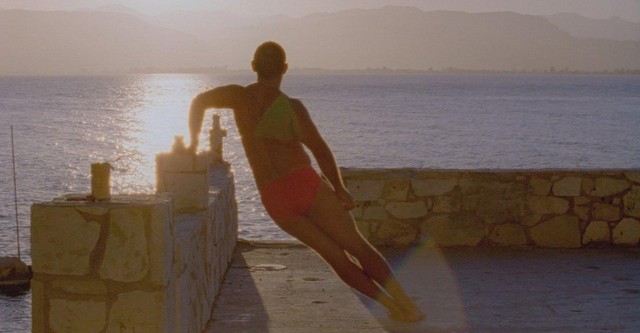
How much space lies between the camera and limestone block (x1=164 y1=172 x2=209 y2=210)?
6.63m

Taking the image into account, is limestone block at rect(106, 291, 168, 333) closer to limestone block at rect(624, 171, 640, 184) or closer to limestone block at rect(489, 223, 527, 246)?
limestone block at rect(489, 223, 527, 246)

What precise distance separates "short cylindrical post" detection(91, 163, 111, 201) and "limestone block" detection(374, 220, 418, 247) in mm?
5785

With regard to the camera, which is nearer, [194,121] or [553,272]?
[194,121]

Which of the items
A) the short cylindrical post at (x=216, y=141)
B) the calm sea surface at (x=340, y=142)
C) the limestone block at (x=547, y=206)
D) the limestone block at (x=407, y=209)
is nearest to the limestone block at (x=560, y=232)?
the limestone block at (x=547, y=206)

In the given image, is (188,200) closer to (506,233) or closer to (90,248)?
(90,248)

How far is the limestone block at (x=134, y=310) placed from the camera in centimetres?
452

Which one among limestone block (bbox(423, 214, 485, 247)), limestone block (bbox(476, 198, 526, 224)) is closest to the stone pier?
limestone block (bbox(423, 214, 485, 247))

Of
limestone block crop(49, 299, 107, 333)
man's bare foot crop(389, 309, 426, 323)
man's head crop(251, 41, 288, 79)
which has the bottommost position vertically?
man's bare foot crop(389, 309, 426, 323)

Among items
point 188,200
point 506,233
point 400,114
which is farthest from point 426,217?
point 400,114

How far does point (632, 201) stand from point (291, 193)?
5645 millimetres

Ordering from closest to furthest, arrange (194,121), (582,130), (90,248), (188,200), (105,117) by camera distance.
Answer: (90,248) < (194,121) < (188,200) < (582,130) < (105,117)

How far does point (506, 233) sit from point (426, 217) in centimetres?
85

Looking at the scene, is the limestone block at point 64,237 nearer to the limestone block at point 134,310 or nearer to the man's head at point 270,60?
the limestone block at point 134,310

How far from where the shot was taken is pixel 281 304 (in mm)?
7445
